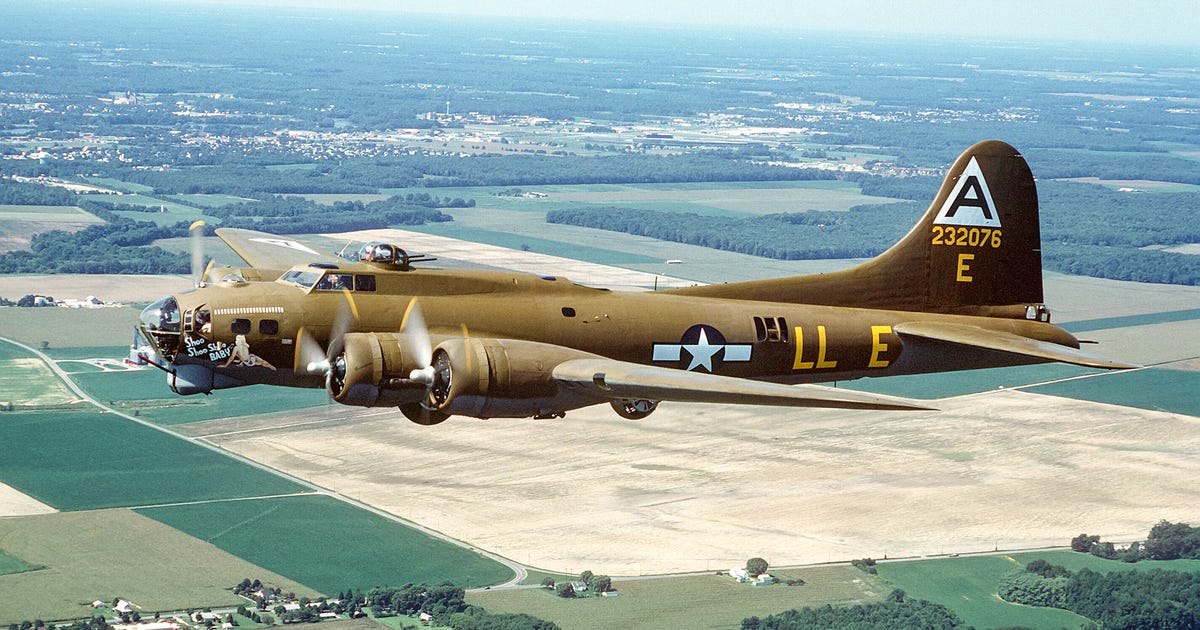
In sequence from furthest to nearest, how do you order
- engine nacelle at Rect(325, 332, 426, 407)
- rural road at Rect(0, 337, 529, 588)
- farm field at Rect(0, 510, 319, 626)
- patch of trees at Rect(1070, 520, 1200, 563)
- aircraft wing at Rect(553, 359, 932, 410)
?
1. patch of trees at Rect(1070, 520, 1200, 563)
2. rural road at Rect(0, 337, 529, 588)
3. farm field at Rect(0, 510, 319, 626)
4. engine nacelle at Rect(325, 332, 426, 407)
5. aircraft wing at Rect(553, 359, 932, 410)

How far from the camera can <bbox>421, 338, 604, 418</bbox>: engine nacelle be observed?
146 feet

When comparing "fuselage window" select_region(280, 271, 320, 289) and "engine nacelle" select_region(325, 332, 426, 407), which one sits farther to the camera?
"fuselage window" select_region(280, 271, 320, 289)

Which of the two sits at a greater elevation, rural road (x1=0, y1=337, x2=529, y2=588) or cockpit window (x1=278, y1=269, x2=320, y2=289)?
cockpit window (x1=278, y1=269, x2=320, y2=289)

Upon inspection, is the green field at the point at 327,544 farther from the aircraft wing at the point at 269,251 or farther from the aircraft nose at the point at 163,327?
the aircraft nose at the point at 163,327

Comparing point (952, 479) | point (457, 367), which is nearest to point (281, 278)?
point (457, 367)

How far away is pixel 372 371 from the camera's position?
44219 mm

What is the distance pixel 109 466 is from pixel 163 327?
91056mm

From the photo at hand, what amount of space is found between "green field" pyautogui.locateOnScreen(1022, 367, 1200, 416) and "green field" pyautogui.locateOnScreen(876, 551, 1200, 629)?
5004 cm

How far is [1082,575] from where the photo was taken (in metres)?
111

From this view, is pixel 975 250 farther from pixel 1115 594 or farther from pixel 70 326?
pixel 70 326

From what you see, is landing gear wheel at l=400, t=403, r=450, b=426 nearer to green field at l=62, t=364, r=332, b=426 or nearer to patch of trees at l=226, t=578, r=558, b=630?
patch of trees at l=226, t=578, r=558, b=630

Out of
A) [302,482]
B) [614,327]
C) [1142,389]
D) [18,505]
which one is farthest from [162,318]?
[1142,389]

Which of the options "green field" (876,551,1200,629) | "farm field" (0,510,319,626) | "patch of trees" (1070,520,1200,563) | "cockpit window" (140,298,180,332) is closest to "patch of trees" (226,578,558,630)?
"farm field" (0,510,319,626)

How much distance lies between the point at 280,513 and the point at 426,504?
1149 cm
